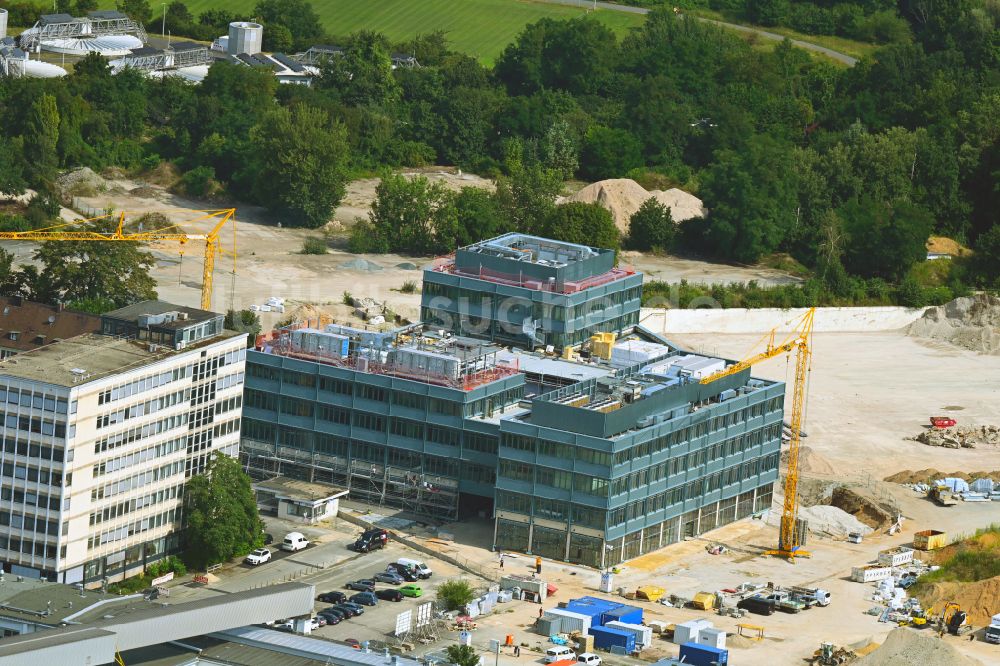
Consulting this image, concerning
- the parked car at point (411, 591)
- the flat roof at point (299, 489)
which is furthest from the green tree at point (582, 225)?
the parked car at point (411, 591)

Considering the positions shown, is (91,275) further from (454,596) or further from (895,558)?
(895,558)

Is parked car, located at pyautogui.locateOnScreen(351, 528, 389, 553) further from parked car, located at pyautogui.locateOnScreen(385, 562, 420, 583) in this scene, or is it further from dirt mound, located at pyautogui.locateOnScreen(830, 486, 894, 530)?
dirt mound, located at pyautogui.locateOnScreen(830, 486, 894, 530)

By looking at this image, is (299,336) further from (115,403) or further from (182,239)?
(182,239)

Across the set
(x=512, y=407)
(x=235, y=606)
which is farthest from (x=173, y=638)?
(x=512, y=407)

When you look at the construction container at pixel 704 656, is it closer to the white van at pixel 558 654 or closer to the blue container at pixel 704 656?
the blue container at pixel 704 656

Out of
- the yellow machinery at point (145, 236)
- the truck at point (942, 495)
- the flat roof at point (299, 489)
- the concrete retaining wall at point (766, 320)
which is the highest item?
the yellow machinery at point (145, 236)

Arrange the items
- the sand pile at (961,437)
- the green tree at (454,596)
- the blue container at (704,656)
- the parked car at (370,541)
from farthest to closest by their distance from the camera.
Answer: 1. the sand pile at (961,437)
2. the parked car at (370,541)
3. the green tree at (454,596)
4. the blue container at (704,656)

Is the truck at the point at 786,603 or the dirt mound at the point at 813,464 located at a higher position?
the dirt mound at the point at 813,464
